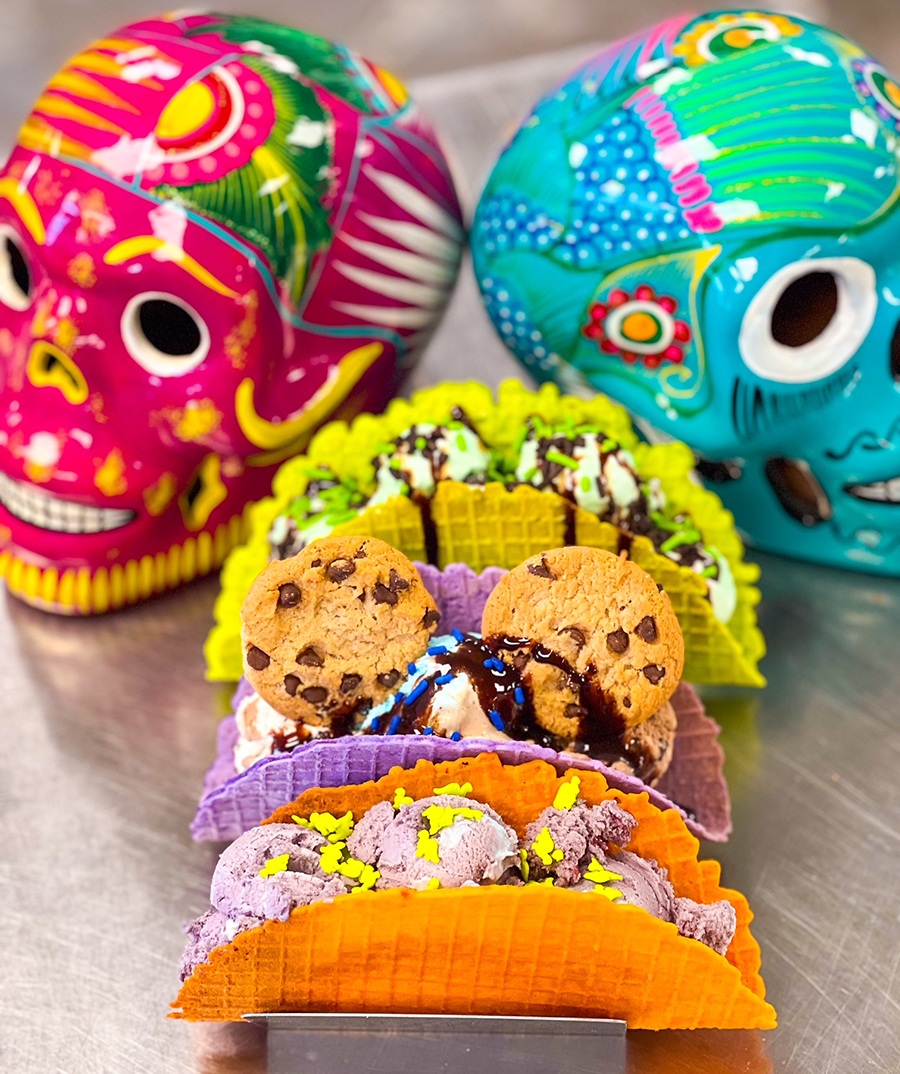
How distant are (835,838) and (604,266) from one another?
2.01 feet

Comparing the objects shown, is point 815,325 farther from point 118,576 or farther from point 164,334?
point 118,576

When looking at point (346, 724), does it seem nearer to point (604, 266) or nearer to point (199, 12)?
point (604, 266)

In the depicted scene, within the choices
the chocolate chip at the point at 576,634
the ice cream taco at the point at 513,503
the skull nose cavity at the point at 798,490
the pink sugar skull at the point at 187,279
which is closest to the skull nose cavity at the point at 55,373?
the pink sugar skull at the point at 187,279

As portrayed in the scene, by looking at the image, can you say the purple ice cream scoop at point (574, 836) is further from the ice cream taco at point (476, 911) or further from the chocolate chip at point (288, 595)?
the chocolate chip at point (288, 595)

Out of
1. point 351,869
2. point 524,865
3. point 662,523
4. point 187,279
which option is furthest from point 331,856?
point 187,279

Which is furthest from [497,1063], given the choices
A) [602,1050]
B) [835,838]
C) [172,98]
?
[172,98]

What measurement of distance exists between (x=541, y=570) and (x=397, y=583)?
113 mm

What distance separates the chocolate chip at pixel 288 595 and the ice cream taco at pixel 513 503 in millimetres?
198

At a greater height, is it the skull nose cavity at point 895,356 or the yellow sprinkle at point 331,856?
the skull nose cavity at point 895,356

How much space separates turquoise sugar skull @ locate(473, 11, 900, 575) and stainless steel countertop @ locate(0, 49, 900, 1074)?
0.25 m

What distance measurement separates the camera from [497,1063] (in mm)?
989

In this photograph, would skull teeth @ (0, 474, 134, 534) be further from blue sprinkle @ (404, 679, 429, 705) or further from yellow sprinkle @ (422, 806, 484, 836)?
yellow sprinkle @ (422, 806, 484, 836)

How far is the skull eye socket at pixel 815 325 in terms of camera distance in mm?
1390

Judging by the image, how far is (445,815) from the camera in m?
0.96
